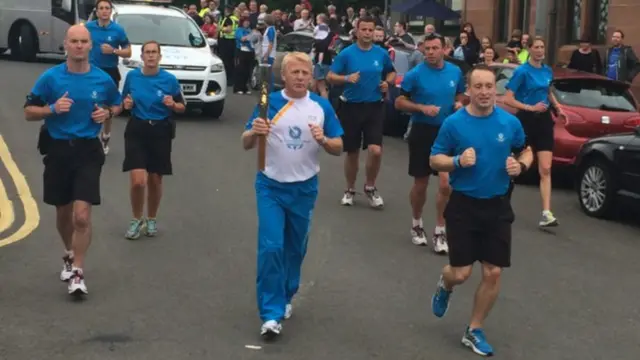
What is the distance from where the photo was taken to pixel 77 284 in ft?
22.7

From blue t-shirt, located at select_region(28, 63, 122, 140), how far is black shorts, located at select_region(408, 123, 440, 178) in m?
3.05

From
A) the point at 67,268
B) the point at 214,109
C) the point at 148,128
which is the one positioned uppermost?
the point at 148,128

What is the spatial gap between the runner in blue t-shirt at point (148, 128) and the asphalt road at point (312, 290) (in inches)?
16.9

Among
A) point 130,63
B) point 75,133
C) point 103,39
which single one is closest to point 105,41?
point 103,39

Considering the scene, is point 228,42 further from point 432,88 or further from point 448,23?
point 432,88

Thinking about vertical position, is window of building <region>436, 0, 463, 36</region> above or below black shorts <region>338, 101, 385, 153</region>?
above

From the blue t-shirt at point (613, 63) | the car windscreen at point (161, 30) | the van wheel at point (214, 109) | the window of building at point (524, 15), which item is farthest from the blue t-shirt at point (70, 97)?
the window of building at point (524, 15)

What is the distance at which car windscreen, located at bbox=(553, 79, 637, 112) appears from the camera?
12820mm

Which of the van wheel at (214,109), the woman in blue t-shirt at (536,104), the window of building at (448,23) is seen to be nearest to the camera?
the woman in blue t-shirt at (536,104)

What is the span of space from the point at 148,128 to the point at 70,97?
207cm

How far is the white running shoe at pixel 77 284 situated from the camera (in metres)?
6.93

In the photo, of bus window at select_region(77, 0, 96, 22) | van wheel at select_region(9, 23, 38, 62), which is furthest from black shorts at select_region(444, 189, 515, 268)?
van wheel at select_region(9, 23, 38, 62)

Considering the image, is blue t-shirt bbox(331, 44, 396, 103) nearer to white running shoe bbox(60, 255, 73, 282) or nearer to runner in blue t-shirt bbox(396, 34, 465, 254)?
runner in blue t-shirt bbox(396, 34, 465, 254)

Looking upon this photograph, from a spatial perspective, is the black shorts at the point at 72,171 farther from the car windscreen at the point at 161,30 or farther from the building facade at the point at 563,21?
the building facade at the point at 563,21
